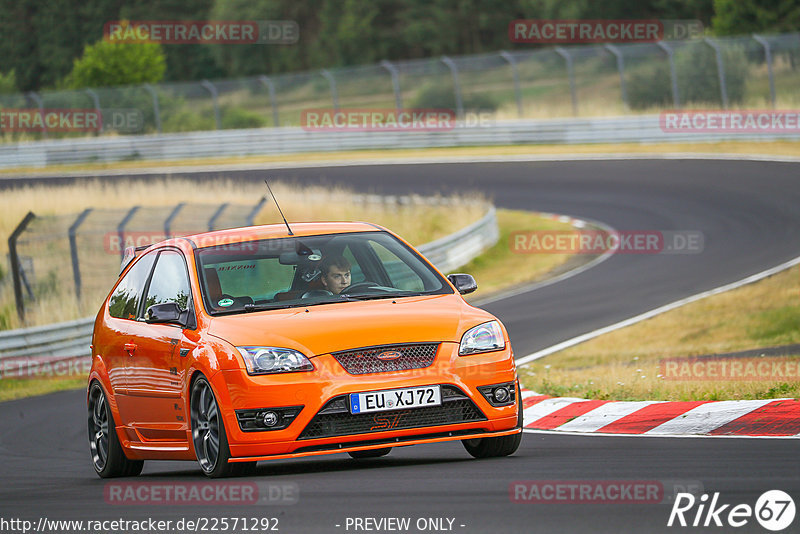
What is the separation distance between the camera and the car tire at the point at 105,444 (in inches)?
366

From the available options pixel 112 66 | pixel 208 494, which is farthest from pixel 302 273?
pixel 112 66

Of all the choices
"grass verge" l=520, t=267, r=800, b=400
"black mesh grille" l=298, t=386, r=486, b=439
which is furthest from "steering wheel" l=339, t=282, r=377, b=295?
"grass verge" l=520, t=267, r=800, b=400

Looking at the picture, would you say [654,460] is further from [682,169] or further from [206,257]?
[682,169]

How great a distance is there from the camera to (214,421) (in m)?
7.87

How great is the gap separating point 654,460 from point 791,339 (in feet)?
27.9

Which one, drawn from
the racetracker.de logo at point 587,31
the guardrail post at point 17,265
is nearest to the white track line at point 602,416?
the guardrail post at point 17,265

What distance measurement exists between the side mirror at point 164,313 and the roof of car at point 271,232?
2.04 ft

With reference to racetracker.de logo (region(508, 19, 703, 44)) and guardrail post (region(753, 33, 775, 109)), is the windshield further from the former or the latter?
racetracker.de logo (region(508, 19, 703, 44))

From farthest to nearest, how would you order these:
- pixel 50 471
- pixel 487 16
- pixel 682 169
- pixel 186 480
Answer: pixel 487 16 < pixel 682 169 < pixel 50 471 < pixel 186 480

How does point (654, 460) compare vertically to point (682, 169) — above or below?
above

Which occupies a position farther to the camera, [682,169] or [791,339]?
[682,169]

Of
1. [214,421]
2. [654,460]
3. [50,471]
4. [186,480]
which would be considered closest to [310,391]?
[214,421]

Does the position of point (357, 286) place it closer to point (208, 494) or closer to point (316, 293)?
point (316, 293)

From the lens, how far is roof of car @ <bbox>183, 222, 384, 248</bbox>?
29.2 feet
